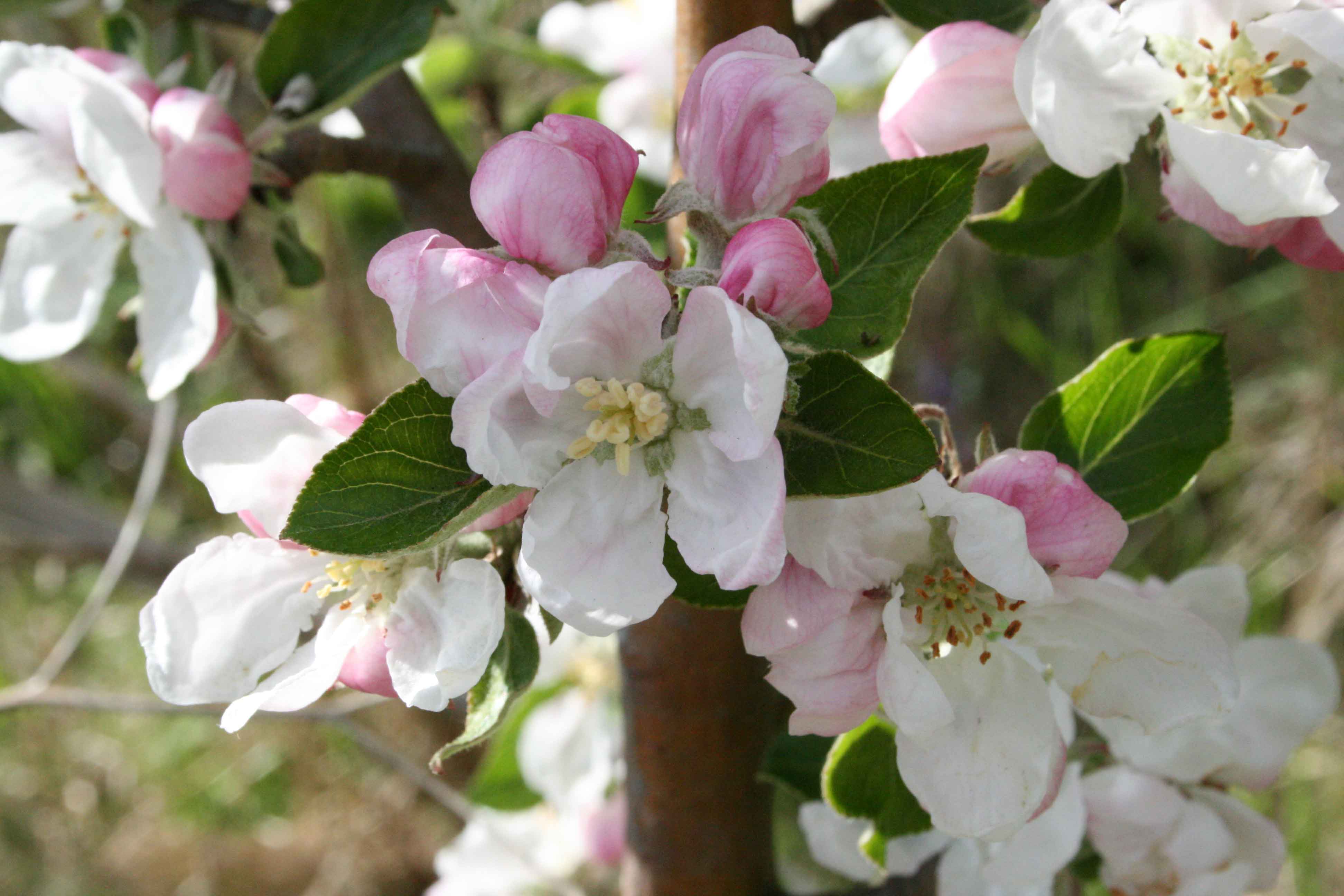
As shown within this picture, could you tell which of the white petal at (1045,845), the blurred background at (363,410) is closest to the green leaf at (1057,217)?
the white petal at (1045,845)

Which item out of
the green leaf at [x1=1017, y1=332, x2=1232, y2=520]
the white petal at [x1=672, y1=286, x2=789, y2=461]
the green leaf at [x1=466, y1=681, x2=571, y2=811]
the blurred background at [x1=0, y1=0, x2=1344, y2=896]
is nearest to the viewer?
the white petal at [x1=672, y1=286, x2=789, y2=461]

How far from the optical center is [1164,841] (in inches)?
25.6

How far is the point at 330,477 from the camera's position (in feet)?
1.36

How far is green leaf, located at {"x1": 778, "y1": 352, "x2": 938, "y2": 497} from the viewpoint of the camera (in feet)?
1.30

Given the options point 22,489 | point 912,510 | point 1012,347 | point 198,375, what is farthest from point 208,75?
point 1012,347

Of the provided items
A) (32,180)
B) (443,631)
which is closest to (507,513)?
(443,631)

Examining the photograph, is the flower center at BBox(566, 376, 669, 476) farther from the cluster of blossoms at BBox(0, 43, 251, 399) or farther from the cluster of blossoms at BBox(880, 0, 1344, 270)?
the cluster of blossoms at BBox(0, 43, 251, 399)

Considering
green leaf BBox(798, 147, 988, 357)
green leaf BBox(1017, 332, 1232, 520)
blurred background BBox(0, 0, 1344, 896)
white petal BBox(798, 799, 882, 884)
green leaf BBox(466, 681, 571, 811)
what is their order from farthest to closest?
blurred background BBox(0, 0, 1344, 896) → green leaf BBox(466, 681, 571, 811) → white petal BBox(798, 799, 882, 884) → green leaf BBox(1017, 332, 1232, 520) → green leaf BBox(798, 147, 988, 357)

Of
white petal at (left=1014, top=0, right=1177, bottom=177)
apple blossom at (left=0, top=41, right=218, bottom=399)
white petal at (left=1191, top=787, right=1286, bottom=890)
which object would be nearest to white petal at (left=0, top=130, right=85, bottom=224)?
apple blossom at (left=0, top=41, right=218, bottom=399)

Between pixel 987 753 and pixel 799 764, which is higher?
pixel 987 753

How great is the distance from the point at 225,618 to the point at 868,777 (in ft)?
1.02

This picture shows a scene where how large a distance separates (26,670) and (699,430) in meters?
2.02

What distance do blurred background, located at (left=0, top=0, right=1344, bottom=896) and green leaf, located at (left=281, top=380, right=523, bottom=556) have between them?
1207 mm

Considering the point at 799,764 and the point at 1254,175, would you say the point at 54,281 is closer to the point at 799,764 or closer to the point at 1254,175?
the point at 799,764
